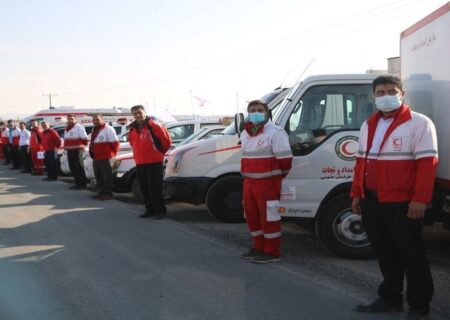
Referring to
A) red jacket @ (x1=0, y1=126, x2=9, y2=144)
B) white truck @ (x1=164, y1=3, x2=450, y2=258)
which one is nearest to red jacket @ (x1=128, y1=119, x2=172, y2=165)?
white truck @ (x1=164, y1=3, x2=450, y2=258)

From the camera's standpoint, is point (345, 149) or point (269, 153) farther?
point (345, 149)

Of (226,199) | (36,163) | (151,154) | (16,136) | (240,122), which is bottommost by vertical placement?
(226,199)

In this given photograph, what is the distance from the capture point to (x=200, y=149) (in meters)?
8.49

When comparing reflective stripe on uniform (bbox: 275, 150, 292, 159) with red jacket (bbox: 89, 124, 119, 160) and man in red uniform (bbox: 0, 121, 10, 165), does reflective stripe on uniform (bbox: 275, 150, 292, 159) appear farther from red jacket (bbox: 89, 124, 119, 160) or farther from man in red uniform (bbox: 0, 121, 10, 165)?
man in red uniform (bbox: 0, 121, 10, 165)

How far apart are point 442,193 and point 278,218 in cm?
174

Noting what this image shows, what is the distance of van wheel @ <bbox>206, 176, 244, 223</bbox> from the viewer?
27.7 feet

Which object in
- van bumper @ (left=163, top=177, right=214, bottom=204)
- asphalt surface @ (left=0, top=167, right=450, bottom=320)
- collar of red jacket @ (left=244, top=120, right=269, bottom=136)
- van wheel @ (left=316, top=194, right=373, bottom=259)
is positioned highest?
collar of red jacket @ (left=244, top=120, right=269, bottom=136)

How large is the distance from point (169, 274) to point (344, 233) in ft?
6.86

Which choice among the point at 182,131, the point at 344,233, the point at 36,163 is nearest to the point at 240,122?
the point at 344,233

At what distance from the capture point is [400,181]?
13.5 feet

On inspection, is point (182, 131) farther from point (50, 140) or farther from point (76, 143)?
point (50, 140)

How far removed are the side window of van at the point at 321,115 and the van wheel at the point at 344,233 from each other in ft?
2.60

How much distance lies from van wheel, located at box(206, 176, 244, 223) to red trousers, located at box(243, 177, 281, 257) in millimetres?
2240

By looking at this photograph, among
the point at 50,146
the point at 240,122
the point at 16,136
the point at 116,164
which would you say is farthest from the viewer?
the point at 16,136
